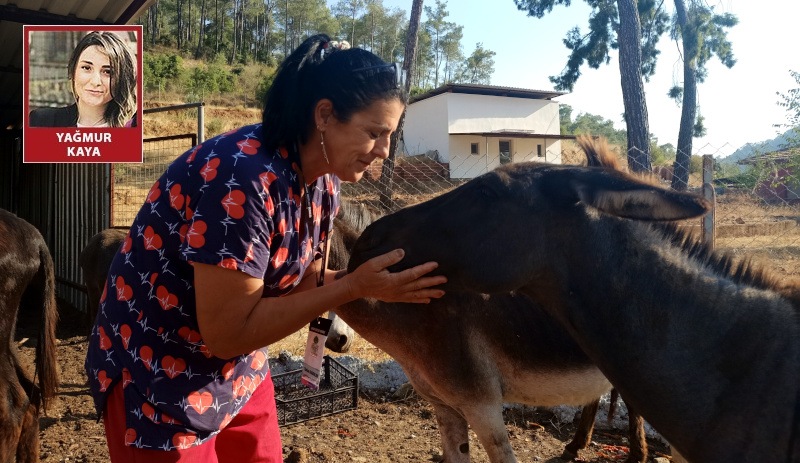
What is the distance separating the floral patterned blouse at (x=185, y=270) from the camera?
154 centimetres

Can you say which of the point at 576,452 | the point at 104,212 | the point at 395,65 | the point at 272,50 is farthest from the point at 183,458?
the point at 272,50

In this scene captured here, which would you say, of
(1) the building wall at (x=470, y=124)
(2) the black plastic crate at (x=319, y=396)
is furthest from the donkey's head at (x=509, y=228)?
(1) the building wall at (x=470, y=124)

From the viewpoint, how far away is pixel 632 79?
11.7 metres

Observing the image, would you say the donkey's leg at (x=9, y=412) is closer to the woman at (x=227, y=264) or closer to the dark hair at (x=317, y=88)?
the woman at (x=227, y=264)

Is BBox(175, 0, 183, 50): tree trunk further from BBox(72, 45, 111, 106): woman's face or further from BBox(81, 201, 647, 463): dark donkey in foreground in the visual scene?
BBox(81, 201, 647, 463): dark donkey in foreground

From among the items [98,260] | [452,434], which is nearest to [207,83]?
[98,260]

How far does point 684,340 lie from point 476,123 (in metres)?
35.6

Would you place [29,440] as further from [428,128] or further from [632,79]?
[428,128]

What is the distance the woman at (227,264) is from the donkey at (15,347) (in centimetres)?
303

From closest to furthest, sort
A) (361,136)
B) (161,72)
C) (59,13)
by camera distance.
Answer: (361,136)
(59,13)
(161,72)

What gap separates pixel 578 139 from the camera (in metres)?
2.87

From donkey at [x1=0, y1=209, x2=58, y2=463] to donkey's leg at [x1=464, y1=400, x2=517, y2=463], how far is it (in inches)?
128

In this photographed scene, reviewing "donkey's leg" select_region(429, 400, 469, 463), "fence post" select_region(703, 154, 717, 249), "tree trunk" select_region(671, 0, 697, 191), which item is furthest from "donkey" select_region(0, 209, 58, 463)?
"tree trunk" select_region(671, 0, 697, 191)

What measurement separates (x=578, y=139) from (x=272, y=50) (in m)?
65.4
